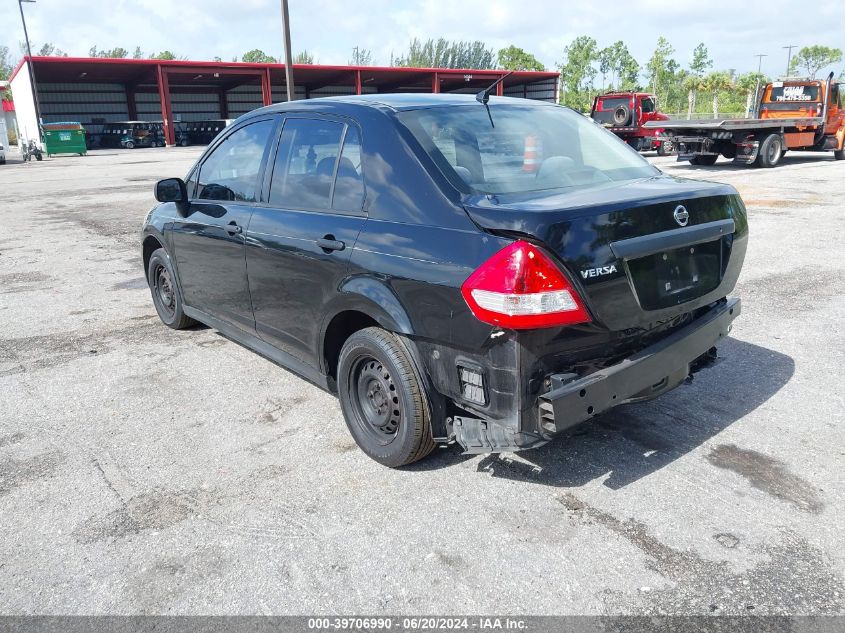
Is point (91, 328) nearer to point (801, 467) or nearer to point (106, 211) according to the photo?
point (801, 467)

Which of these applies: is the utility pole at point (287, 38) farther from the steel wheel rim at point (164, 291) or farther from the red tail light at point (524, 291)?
the red tail light at point (524, 291)

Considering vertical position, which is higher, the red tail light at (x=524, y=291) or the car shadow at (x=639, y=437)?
the red tail light at (x=524, y=291)

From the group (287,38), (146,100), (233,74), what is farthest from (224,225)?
(146,100)

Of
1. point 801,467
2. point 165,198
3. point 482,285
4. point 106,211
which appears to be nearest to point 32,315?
point 165,198

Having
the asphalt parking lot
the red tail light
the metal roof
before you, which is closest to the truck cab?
the asphalt parking lot

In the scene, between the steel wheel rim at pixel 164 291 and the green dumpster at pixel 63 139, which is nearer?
the steel wheel rim at pixel 164 291

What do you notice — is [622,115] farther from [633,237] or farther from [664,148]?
[633,237]

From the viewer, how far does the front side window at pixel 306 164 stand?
3508mm

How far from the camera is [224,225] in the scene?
4262 millimetres

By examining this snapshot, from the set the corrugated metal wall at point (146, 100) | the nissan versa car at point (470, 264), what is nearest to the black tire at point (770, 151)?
the nissan versa car at point (470, 264)

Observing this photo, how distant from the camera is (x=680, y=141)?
61.6ft

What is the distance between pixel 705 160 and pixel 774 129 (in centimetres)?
221

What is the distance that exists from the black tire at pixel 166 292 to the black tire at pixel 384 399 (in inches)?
95.7

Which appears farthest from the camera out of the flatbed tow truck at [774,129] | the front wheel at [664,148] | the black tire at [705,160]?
the front wheel at [664,148]
